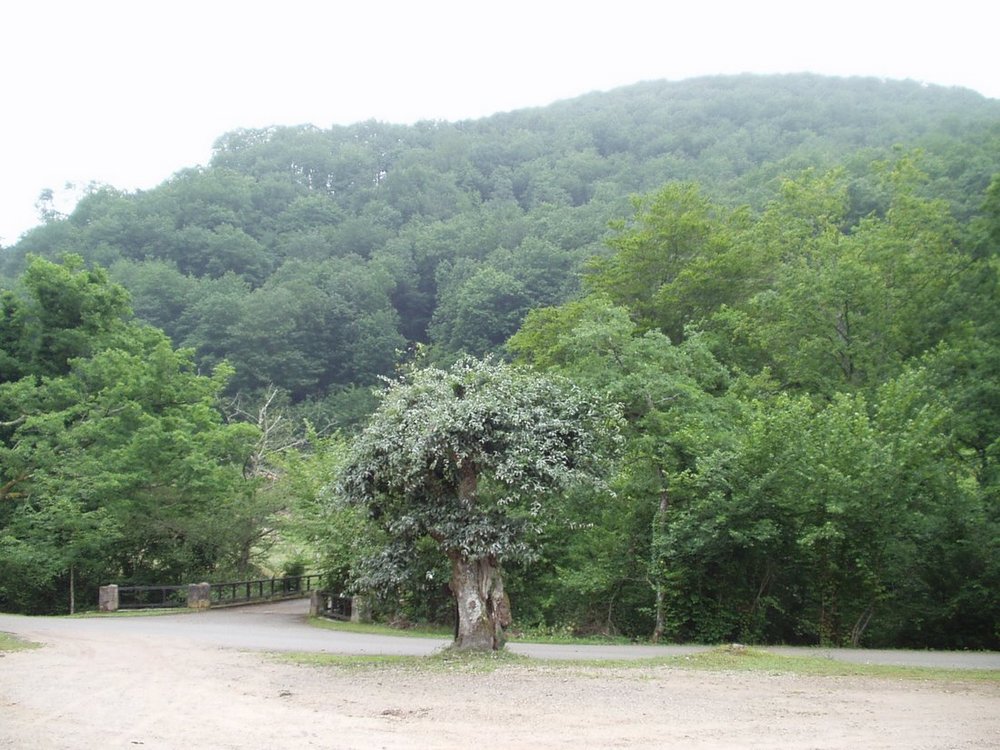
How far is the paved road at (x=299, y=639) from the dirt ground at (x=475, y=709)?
3.09 meters

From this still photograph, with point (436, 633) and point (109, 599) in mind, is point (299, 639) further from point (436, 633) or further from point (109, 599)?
point (109, 599)

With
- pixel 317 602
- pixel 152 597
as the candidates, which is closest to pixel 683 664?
pixel 317 602

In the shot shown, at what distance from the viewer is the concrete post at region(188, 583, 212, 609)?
29138 mm

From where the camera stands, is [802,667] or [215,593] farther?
[215,593]

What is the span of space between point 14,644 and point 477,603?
9.40m

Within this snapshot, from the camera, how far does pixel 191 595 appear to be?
29281 mm

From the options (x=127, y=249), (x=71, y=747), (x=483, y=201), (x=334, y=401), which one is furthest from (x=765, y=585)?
(x=483, y=201)

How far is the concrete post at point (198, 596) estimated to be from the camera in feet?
95.6

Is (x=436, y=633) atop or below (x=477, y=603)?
below

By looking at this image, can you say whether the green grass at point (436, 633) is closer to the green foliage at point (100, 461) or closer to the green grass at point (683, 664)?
the green grass at point (683, 664)

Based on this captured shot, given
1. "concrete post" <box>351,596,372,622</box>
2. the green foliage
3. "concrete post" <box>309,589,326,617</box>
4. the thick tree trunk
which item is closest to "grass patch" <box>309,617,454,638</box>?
"concrete post" <box>351,596,372,622</box>

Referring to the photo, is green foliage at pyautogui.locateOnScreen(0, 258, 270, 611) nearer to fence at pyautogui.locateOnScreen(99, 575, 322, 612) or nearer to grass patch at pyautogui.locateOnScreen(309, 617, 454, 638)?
fence at pyautogui.locateOnScreen(99, 575, 322, 612)

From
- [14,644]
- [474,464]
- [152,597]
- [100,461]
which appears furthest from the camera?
A: [152,597]

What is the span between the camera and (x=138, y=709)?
10.5 meters
